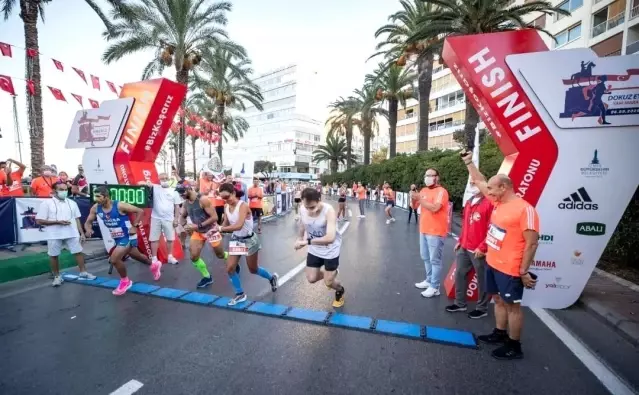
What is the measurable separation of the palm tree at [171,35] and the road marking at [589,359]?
18.7 m

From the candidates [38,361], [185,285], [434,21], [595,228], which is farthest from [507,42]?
[434,21]

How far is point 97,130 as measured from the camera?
856 cm

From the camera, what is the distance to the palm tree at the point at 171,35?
53.1 ft

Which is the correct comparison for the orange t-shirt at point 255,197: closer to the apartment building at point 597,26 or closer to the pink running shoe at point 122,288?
the pink running shoe at point 122,288

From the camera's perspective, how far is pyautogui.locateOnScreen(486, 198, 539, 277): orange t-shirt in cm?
321

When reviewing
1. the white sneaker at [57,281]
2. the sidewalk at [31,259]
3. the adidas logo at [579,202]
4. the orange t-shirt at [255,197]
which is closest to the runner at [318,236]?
the adidas logo at [579,202]

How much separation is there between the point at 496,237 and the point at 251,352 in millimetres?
2887

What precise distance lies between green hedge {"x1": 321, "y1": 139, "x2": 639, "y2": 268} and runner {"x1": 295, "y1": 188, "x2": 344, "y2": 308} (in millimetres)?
5268

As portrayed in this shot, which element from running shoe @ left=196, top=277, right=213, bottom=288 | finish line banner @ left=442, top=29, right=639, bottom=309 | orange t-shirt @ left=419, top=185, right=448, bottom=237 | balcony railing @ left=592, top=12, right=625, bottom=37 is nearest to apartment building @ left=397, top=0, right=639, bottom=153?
balcony railing @ left=592, top=12, right=625, bottom=37

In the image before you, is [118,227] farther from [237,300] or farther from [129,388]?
[129,388]

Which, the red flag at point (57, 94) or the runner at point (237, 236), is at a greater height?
the red flag at point (57, 94)

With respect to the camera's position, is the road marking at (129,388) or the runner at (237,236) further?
the runner at (237,236)

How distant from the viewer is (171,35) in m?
16.9

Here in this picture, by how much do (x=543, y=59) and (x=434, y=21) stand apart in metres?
12.7
